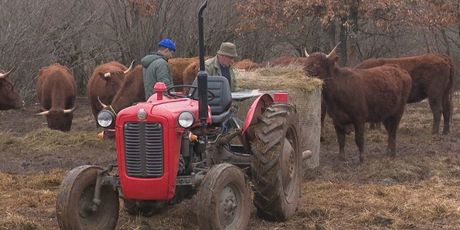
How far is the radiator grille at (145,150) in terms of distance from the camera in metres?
5.67

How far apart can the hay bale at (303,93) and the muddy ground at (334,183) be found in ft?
1.27

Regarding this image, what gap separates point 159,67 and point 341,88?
325 cm

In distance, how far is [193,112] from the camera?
5984 millimetres

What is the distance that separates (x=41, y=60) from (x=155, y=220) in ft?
46.6

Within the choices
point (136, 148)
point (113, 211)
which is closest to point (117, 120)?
point (136, 148)

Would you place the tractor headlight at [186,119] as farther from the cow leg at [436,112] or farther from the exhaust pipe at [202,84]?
the cow leg at [436,112]

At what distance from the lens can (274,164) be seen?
6348mm

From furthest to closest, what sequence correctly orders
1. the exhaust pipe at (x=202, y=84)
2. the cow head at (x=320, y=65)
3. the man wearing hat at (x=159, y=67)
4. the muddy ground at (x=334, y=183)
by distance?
the cow head at (x=320, y=65) < the man wearing hat at (x=159, y=67) < the muddy ground at (x=334, y=183) < the exhaust pipe at (x=202, y=84)

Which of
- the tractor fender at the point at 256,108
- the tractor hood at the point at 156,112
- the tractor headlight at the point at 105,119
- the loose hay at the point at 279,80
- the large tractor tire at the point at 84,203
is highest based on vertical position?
the tractor hood at the point at 156,112

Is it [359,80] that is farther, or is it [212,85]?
[359,80]

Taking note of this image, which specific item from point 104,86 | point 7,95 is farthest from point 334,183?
point 104,86

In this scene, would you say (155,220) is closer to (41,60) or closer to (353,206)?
(353,206)

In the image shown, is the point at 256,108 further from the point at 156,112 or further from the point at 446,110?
the point at 446,110

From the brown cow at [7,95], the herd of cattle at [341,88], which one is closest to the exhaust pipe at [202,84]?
the herd of cattle at [341,88]
